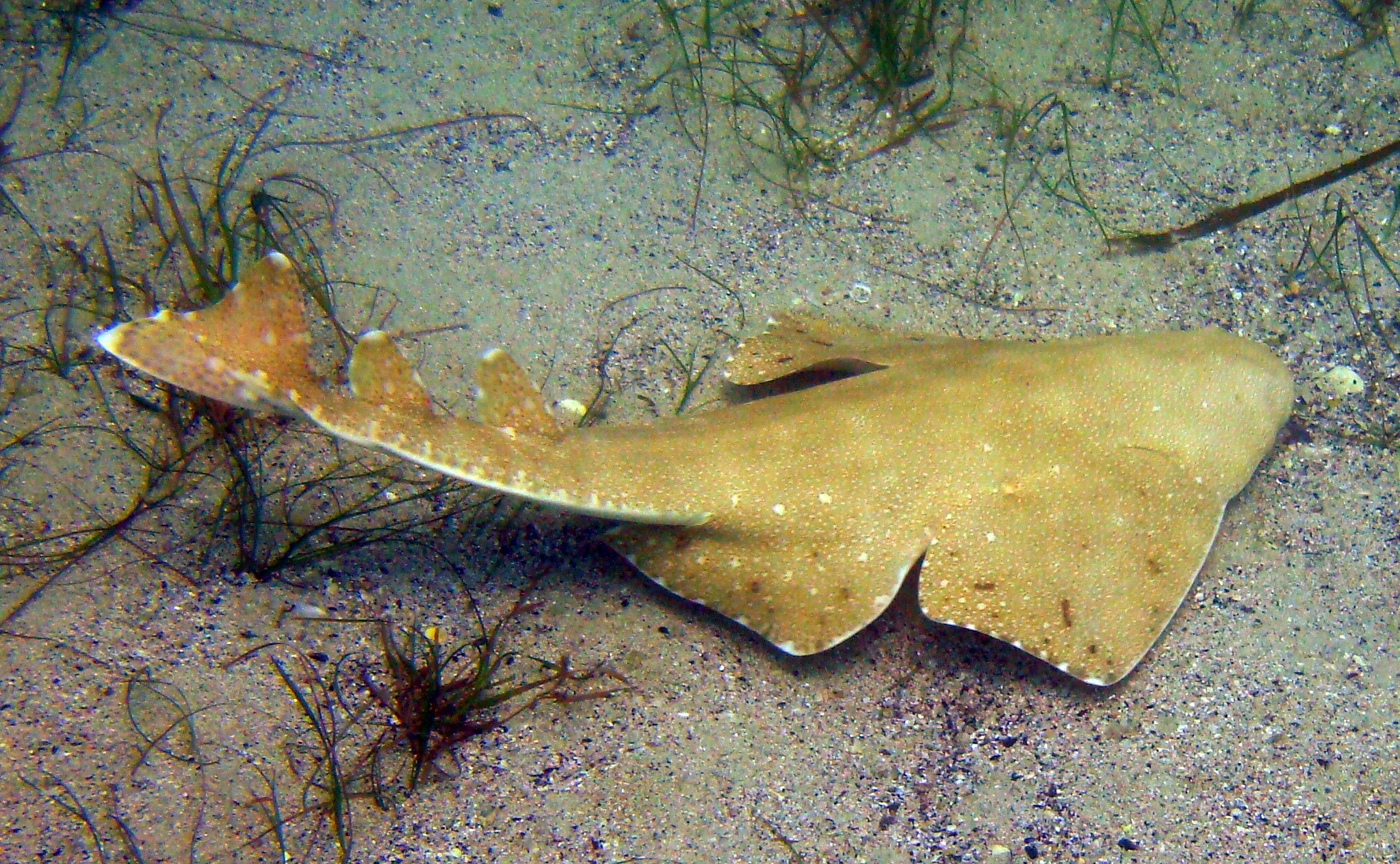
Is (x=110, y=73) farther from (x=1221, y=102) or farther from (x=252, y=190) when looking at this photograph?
(x=1221, y=102)

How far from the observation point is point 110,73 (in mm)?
4688

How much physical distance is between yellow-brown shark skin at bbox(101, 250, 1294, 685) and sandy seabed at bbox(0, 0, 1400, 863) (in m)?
0.31

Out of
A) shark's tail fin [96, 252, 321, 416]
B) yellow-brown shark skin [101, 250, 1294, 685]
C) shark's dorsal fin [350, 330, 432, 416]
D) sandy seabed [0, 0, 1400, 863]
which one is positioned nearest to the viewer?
shark's tail fin [96, 252, 321, 416]

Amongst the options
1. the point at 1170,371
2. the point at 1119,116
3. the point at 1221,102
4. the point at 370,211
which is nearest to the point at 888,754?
the point at 1170,371

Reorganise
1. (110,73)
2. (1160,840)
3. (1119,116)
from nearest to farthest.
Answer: (1160,840), (110,73), (1119,116)

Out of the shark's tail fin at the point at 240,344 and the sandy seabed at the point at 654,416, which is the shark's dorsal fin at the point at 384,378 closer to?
the shark's tail fin at the point at 240,344

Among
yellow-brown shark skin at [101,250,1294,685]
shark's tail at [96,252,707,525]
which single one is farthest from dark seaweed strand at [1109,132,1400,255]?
shark's tail at [96,252,707,525]

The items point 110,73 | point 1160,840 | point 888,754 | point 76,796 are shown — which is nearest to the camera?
point 76,796

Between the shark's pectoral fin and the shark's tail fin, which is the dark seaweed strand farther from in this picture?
the shark's tail fin

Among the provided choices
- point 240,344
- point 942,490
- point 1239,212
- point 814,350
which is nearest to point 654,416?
point 814,350

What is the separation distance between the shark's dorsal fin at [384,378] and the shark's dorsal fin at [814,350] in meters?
1.61

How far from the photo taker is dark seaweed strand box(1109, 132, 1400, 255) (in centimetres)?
458

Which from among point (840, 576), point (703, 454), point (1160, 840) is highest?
point (703, 454)

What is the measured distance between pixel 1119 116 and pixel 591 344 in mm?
3760
